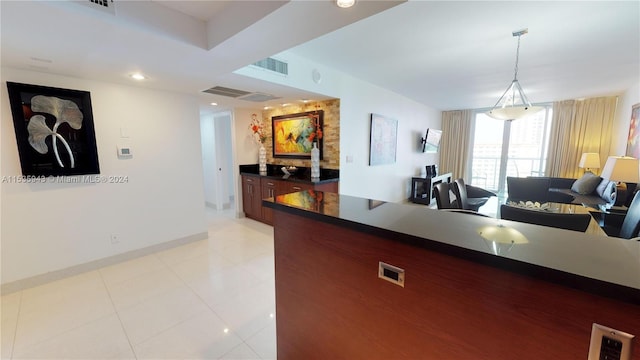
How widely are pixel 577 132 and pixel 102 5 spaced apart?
8.29m

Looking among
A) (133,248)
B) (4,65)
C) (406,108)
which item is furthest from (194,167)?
(406,108)

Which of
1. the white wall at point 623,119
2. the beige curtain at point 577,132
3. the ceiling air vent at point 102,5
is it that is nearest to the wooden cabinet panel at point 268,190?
the ceiling air vent at point 102,5

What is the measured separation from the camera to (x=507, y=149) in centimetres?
674

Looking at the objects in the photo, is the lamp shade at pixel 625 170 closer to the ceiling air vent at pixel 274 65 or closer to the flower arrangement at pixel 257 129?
the ceiling air vent at pixel 274 65

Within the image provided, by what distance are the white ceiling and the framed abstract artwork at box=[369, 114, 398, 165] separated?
105 cm

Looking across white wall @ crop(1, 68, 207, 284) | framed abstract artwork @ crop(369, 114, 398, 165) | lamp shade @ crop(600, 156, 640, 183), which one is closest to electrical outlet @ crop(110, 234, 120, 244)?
white wall @ crop(1, 68, 207, 284)

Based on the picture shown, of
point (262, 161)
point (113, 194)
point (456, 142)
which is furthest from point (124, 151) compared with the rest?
point (456, 142)

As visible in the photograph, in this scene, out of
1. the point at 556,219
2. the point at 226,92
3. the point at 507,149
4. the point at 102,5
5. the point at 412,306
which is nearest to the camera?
the point at 412,306

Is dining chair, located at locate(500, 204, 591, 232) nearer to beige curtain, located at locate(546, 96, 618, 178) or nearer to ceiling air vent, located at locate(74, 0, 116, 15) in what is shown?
ceiling air vent, located at locate(74, 0, 116, 15)

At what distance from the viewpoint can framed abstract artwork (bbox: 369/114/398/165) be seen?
4.57m

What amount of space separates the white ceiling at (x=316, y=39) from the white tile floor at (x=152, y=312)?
7.03 feet

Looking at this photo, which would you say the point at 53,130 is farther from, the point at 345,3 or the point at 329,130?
the point at 329,130

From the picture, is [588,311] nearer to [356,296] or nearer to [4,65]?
[356,296]

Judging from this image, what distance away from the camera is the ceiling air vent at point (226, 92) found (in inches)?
126
